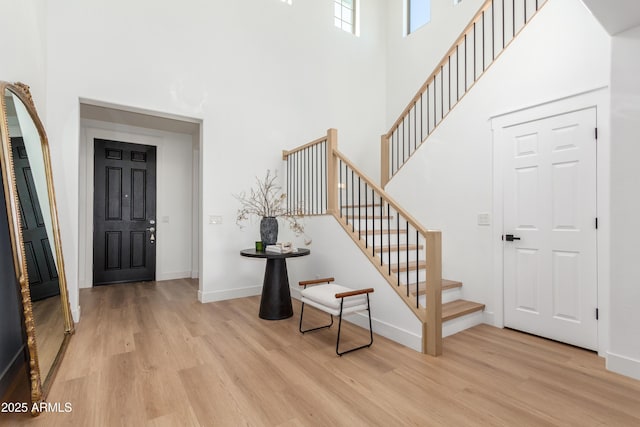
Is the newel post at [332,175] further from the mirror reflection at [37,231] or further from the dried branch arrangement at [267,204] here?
the mirror reflection at [37,231]

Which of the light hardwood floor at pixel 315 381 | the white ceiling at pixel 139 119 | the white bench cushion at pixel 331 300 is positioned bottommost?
the light hardwood floor at pixel 315 381

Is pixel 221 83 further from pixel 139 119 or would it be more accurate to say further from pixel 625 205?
pixel 625 205

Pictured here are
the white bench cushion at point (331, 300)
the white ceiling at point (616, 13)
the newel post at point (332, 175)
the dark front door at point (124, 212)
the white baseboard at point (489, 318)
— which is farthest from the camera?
the dark front door at point (124, 212)

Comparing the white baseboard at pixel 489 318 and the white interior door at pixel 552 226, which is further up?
the white interior door at pixel 552 226

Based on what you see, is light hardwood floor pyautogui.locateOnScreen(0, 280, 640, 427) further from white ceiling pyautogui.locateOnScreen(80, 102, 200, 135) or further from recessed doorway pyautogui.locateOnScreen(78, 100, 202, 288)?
white ceiling pyautogui.locateOnScreen(80, 102, 200, 135)

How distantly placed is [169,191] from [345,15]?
4469mm

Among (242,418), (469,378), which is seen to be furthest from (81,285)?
(469,378)

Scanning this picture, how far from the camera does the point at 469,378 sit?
7.18ft

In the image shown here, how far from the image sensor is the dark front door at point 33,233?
2178 millimetres

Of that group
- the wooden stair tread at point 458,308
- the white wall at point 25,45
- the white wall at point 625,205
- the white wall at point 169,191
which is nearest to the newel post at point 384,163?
the wooden stair tread at point 458,308

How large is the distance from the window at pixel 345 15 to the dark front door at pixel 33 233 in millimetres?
5102

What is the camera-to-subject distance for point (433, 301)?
2566 millimetres

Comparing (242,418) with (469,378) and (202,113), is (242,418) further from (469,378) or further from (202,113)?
(202,113)

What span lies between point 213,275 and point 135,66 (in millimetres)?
2689
